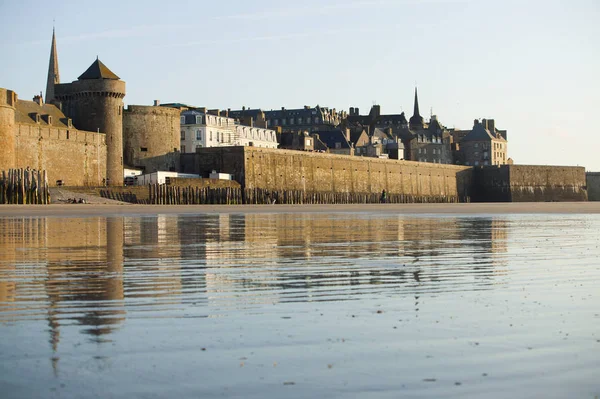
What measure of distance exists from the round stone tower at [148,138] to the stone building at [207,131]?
37.1 feet

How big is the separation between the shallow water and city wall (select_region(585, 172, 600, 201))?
8963cm

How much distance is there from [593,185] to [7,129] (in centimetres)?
7078

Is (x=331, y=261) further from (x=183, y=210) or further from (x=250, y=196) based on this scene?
(x=250, y=196)

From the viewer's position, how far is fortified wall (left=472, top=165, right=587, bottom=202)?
3361 inches

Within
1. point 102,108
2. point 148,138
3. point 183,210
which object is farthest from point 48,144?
point 183,210

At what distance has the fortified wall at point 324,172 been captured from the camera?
60.7 metres

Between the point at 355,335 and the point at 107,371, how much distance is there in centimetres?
177

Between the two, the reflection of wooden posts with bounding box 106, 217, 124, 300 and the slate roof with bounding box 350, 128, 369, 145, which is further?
the slate roof with bounding box 350, 128, 369, 145

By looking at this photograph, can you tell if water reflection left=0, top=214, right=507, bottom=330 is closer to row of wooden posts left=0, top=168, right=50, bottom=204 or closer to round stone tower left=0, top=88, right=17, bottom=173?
row of wooden posts left=0, top=168, right=50, bottom=204

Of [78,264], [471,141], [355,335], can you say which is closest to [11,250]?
[78,264]

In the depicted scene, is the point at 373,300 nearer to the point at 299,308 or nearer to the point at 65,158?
the point at 299,308

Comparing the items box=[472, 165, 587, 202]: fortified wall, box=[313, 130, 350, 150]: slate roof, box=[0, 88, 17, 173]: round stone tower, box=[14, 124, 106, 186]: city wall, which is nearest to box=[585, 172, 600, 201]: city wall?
box=[472, 165, 587, 202]: fortified wall

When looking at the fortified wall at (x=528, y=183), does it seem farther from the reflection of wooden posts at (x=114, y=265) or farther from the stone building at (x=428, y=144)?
the reflection of wooden posts at (x=114, y=265)

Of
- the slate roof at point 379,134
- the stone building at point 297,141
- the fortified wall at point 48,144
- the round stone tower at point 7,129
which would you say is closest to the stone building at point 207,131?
the stone building at point 297,141
